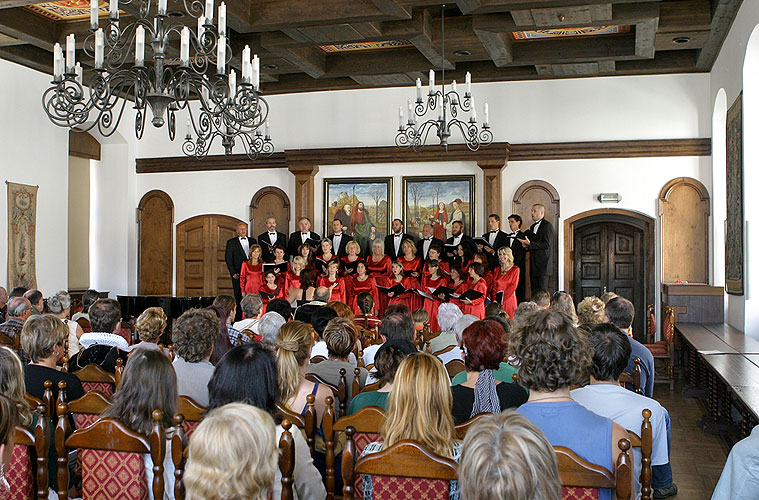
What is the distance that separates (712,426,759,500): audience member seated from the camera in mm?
2070

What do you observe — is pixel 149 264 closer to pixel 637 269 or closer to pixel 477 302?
pixel 477 302

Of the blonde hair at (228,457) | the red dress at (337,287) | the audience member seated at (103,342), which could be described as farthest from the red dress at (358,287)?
the blonde hair at (228,457)

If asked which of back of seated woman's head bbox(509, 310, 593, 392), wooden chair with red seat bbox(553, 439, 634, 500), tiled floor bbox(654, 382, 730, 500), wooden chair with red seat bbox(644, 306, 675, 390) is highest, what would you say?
back of seated woman's head bbox(509, 310, 593, 392)

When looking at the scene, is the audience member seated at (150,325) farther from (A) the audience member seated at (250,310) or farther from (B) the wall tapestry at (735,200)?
(B) the wall tapestry at (735,200)

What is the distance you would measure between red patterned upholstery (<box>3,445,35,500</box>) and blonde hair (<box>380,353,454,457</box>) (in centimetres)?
145

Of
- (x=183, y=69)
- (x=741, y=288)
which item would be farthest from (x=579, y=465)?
(x=741, y=288)

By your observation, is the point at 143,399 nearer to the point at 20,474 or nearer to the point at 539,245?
the point at 20,474

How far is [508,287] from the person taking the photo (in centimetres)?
1090

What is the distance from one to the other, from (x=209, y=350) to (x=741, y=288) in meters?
6.66

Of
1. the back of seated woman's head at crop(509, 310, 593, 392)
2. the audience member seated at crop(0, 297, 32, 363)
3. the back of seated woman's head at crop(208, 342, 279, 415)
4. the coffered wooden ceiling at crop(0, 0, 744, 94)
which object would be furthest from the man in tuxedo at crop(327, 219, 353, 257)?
the back of seated woman's head at crop(509, 310, 593, 392)

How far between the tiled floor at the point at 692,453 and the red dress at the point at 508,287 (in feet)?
10.8

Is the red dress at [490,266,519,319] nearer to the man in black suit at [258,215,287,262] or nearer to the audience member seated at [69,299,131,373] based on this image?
the man in black suit at [258,215,287,262]

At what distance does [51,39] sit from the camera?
1015cm

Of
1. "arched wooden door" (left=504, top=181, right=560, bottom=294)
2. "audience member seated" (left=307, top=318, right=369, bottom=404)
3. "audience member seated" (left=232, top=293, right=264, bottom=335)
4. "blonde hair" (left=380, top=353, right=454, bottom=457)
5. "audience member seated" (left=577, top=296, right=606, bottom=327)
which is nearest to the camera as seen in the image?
"blonde hair" (left=380, top=353, right=454, bottom=457)
